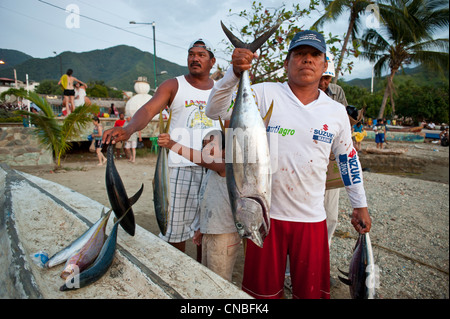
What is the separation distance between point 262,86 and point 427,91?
48847 millimetres

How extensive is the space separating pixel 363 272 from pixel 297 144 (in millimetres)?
1023

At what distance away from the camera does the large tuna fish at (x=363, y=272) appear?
185cm

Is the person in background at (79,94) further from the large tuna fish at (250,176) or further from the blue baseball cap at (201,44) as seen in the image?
the large tuna fish at (250,176)

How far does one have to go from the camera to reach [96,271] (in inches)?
65.5

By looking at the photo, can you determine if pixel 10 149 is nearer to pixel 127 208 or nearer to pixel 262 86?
pixel 127 208

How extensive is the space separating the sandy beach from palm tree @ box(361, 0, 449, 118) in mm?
12309

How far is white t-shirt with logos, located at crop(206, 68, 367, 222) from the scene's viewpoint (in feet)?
5.78

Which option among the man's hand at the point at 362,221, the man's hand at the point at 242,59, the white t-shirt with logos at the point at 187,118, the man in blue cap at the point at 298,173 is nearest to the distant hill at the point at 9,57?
the white t-shirt with logos at the point at 187,118

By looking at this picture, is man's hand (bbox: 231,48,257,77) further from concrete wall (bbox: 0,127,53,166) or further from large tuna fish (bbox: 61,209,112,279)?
concrete wall (bbox: 0,127,53,166)

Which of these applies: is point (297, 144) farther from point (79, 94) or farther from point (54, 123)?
point (79, 94)

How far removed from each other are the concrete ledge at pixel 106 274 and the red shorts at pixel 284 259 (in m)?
0.33

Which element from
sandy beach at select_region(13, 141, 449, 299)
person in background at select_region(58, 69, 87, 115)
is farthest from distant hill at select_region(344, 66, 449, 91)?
person in background at select_region(58, 69, 87, 115)

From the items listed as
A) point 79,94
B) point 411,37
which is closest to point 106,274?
point 79,94

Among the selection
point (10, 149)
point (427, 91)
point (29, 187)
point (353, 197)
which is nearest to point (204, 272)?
point (353, 197)
